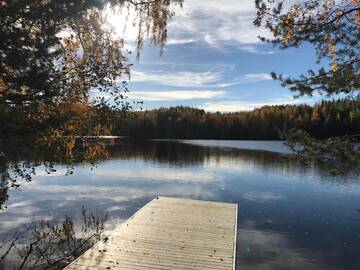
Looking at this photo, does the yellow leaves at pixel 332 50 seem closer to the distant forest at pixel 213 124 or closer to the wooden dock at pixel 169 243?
the wooden dock at pixel 169 243

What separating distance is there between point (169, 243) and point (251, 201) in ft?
36.8

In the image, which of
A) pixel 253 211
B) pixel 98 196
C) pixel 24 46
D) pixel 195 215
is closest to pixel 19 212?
pixel 98 196

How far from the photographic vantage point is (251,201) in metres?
21.5

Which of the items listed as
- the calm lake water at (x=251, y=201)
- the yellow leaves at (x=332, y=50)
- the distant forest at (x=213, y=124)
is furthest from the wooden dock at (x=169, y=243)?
the distant forest at (x=213, y=124)

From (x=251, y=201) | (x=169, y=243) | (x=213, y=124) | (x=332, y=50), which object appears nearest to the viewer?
(x=332, y=50)

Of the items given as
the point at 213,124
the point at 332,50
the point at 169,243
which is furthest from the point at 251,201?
the point at 213,124

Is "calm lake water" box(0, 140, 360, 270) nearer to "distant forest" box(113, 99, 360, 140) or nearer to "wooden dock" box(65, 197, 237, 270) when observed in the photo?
"wooden dock" box(65, 197, 237, 270)

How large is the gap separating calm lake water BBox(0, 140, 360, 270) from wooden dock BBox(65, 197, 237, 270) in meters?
1.17

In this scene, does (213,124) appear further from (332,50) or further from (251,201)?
(332,50)

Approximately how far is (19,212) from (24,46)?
Answer: 12.5 meters

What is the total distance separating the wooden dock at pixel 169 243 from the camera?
30.6 feet

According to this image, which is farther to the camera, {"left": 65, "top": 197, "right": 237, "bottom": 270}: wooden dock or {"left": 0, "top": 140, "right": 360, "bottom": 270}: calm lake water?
{"left": 0, "top": 140, "right": 360, "bottom": 270}: calm lake water

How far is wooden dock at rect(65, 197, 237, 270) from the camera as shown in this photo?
30.6 feet

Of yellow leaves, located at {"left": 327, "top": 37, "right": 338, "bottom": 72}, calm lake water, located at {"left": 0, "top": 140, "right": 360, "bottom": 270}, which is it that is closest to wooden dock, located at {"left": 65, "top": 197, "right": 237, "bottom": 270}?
calm lake water, located at {"left": 0, "top": 140, "right": 360, "bottom": 270}
